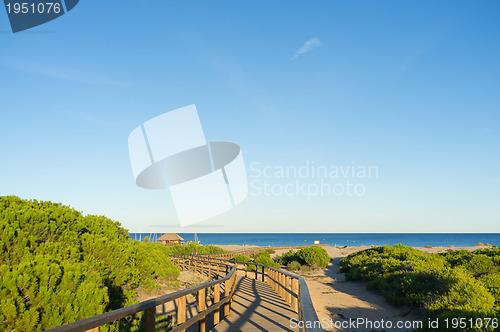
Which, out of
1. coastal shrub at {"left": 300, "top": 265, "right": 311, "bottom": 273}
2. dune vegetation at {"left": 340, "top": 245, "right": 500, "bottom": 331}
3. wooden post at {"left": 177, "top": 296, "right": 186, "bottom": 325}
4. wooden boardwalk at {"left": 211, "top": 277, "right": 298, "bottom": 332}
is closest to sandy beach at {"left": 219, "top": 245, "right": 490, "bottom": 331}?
dune vegetation at {"left": 340, "top": 245, "right": 500, "bottom": 331}

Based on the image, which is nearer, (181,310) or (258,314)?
(181,310)

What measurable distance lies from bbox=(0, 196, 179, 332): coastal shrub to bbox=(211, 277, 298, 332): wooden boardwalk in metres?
2.55

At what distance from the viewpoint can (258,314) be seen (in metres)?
7.71

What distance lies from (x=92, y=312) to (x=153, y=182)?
95.3 feet

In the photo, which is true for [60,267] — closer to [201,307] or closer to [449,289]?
[201,307]

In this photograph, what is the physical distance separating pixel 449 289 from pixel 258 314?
20.7 ft

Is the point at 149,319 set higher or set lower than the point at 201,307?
higher

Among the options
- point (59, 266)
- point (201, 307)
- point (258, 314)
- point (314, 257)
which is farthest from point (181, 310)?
point (314, 257)

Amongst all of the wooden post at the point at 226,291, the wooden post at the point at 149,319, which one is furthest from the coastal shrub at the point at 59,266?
the wooden post at the point at 226,291

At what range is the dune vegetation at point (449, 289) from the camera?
21.7ft

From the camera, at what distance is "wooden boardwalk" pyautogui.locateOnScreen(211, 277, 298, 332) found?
6488mm

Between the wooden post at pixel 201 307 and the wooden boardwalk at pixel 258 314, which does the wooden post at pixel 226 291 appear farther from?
the wooden post at pixel 201 307

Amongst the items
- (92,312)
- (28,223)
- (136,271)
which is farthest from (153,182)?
(92,312)

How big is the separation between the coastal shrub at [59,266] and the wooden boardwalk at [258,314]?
2548 millimetres
